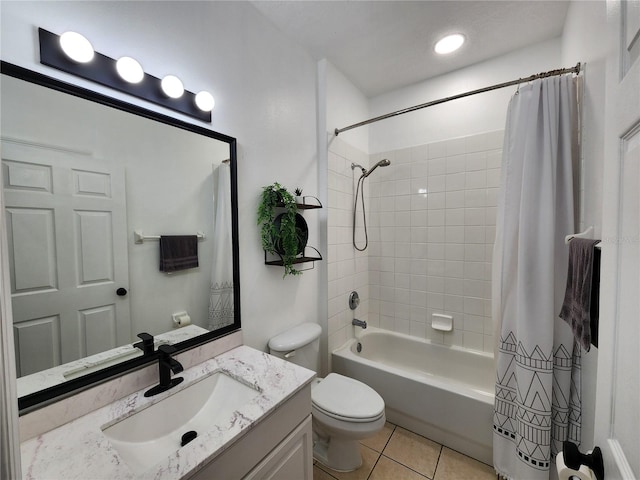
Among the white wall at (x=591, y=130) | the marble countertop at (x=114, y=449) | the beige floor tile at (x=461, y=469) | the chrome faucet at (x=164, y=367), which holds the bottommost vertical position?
the beige floor tile at (x=461, y=469)

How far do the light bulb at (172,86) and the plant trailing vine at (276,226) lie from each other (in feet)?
1.99

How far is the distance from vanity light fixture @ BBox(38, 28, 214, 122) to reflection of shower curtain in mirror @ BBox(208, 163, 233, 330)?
305mm

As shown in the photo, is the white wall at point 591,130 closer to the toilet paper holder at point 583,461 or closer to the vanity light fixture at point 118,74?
the toilet paper holder at point 583,461

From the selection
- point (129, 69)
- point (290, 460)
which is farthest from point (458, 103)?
point (290, 460)

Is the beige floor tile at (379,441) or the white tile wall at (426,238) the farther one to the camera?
the white tile wall at (426,238)

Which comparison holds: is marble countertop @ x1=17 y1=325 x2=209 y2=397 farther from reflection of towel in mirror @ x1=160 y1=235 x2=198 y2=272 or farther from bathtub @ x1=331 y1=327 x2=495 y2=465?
bathtub @ x1=331 y1=327 x2=495 y2=465

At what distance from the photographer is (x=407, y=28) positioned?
5.49ft

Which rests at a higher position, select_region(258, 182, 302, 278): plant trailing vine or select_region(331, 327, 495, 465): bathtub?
select_region(258, 182, 302, 278): plant trailing vine

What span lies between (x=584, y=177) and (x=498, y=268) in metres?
0.57

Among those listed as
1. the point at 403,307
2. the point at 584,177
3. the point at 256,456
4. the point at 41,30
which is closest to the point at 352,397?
the point at 256,456

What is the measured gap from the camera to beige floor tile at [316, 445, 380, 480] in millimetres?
1499

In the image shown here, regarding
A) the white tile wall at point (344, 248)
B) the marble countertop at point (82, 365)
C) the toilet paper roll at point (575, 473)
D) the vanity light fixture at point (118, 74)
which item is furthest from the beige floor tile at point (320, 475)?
the vanity light fixture at point (118, 74)

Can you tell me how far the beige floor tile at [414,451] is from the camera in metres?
1.55

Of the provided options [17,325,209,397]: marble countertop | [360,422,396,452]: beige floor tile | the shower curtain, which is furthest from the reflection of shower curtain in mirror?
the shower curtain
